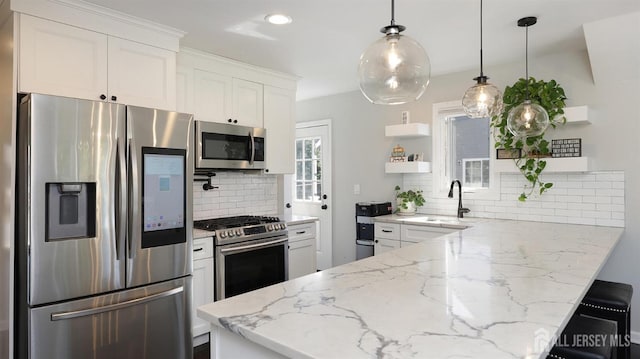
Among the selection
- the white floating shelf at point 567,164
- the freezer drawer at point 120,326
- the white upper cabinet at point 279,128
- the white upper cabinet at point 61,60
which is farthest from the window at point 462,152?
the white upper cabinet at point 61,60

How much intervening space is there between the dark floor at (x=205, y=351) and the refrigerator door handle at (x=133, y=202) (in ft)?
3.10

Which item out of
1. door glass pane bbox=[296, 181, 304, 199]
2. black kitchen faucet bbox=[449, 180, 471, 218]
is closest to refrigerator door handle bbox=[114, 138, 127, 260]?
black kitchen faucet bbox=[449, 180, 471, 218]

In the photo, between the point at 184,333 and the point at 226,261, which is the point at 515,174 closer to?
the point at 226,261

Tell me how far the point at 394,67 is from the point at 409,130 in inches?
103

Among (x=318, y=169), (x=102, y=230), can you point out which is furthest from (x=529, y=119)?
(x=318, y=169)

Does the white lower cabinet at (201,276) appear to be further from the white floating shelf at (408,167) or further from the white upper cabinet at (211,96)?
the white floating shelf at (408,167)

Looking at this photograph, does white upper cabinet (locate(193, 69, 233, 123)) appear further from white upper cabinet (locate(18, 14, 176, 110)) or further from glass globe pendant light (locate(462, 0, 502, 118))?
glass globe pendant light (locate(462, 0, 502, 118))

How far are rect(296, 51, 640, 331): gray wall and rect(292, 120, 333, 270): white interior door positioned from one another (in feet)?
0.35

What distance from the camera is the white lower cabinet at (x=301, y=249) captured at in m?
3.71

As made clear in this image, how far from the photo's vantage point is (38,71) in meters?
2.21

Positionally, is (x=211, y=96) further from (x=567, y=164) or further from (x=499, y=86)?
(x=567, y=164)

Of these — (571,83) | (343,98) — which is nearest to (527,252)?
(571,83)

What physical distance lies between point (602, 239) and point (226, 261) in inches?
100

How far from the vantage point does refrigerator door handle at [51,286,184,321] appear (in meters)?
2.08
